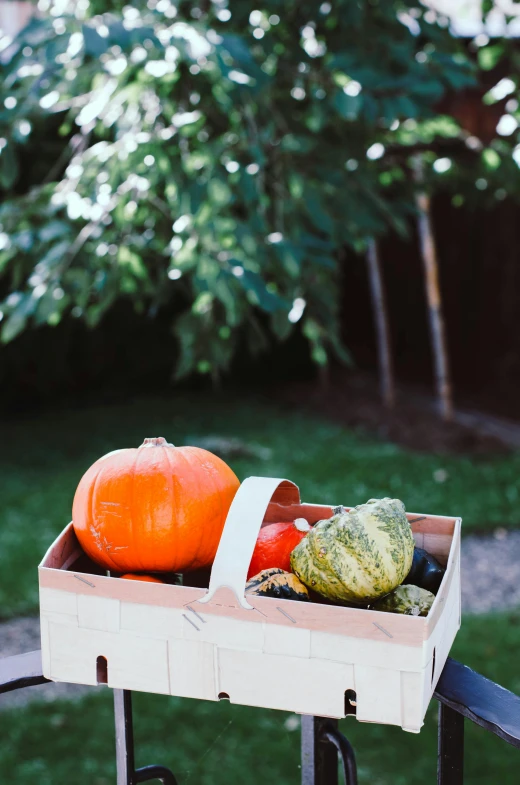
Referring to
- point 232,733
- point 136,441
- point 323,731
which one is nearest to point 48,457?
point 136,441

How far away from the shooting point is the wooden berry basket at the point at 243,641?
0.91 meters

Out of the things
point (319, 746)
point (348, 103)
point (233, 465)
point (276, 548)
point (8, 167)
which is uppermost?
point (348, 103)

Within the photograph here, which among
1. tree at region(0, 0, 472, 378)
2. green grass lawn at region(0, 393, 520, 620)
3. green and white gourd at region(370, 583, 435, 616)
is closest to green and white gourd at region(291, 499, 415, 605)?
green and white gourd at region(370, 583, 435, 616)

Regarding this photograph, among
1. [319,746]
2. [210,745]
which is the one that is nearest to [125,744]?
[319,746]

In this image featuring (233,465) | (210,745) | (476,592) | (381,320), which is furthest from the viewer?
(381,320)

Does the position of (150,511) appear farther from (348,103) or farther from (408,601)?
(348,103)

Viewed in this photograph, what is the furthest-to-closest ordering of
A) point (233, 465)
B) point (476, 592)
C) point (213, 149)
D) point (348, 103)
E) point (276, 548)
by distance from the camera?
point (233, 465) < point (476, 592) < point (213, 149) < point (348, 103) < point (276, 548)

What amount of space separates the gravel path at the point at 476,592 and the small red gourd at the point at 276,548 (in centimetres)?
222

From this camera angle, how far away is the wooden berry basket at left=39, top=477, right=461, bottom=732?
35.8 inches

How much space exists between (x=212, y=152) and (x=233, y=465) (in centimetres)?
370

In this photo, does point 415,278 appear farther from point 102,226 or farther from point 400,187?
point 102,226

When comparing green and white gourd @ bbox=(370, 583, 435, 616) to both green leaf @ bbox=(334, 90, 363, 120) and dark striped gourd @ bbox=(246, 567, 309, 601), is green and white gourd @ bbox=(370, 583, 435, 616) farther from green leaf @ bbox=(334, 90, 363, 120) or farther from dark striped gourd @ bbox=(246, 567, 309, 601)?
green leaf @ bbox=(334, 90, 363, 120)

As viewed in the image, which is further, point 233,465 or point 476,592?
point 233,465

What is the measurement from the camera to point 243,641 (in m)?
0.96
